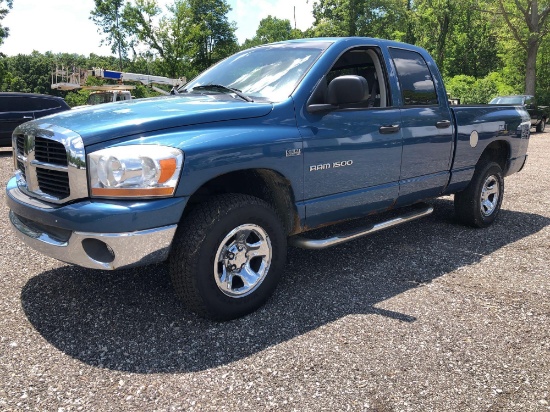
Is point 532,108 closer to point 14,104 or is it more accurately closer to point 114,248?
point 14,104

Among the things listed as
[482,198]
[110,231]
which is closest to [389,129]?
[482,198]

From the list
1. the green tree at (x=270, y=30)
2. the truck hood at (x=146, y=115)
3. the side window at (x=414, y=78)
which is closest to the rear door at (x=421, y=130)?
the side window at (x=414, y=78)

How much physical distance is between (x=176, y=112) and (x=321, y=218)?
54.5 inches

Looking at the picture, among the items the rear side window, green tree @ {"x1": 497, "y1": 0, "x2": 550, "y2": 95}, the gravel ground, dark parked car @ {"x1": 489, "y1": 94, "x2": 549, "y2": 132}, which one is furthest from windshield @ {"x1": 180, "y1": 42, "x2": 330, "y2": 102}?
green tree @ {"x1": 497, "y1": 0, "x2": 550, "y2": 95}

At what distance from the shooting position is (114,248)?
9.34 feet

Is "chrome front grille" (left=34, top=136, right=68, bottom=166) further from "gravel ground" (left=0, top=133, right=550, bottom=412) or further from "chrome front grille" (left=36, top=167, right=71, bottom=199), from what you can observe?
"gravel ground" (left=0, top=133, right=550, bottom=412)

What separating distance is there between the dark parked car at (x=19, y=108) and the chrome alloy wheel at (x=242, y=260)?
39.4ft

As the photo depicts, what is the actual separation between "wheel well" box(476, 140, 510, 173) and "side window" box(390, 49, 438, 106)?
132cm

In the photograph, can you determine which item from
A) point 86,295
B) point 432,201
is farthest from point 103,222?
point 432,201

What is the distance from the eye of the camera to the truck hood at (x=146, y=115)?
2953 mm

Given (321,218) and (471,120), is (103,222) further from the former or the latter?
(471,120)

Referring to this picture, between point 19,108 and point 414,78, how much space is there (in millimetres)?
12120

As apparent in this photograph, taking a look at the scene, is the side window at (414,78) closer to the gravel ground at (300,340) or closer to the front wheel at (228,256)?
the gravel ground at (300,340)

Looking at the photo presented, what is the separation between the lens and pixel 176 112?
3217mm
